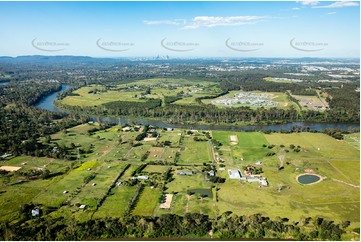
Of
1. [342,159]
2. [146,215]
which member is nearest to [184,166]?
[146,215]

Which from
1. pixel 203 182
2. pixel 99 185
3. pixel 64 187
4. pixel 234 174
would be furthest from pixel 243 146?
pixel 64 187

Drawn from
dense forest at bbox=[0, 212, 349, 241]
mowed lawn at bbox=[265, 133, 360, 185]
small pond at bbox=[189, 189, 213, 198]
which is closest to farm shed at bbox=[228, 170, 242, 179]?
small pond at bbox=[189, 189, 213, 198]

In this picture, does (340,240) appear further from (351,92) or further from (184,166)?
(351,92)

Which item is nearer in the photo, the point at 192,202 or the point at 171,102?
the point at 192,202

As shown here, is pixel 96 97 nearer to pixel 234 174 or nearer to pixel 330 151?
pixel 234 174

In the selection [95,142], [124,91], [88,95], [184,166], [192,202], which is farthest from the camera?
[124,91]

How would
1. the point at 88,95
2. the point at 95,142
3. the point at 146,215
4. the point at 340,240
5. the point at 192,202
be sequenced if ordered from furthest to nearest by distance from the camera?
the point at 88,95 < the point at 95,142 < the point at 192,202 < the point at 146,215 < the point at 340,240

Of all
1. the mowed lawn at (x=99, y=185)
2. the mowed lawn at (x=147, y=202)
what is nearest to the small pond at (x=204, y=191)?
the mowed lawn at (x=147, y=202)
